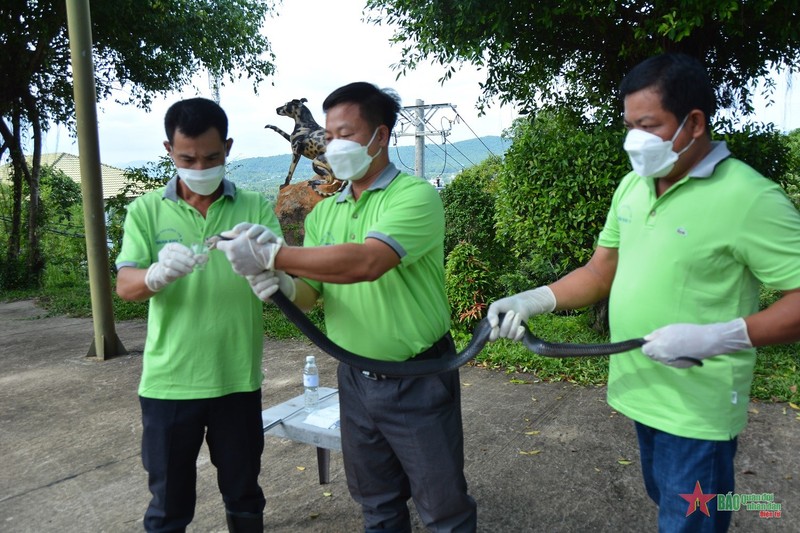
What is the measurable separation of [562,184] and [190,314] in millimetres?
3831

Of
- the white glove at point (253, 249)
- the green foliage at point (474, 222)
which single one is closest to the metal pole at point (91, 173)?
the green foliage at point (474, 222)

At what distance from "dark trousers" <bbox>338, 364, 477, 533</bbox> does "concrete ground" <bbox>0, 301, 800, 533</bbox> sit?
2.89ft

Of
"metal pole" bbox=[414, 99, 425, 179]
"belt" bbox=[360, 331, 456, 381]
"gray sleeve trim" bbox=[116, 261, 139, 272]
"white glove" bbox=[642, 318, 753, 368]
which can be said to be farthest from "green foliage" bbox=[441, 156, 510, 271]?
"metal pole" bbox=[414, 99, 425, 179]

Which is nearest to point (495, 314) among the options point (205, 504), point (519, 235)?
point (205, 504)

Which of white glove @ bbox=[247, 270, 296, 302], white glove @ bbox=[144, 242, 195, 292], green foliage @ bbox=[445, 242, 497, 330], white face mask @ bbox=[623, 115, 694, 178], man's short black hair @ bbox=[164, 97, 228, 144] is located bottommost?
green foliage @ bbox=[445, 242, 497, 330]

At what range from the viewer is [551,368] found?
5.02 m

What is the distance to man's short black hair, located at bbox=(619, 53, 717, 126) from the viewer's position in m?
1.67

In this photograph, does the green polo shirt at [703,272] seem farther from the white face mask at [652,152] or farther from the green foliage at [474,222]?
the green foliage at [474,222]

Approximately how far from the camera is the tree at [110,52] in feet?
28.4

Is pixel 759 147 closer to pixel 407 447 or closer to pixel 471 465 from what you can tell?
pixel 471 465

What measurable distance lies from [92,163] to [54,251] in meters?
7.39

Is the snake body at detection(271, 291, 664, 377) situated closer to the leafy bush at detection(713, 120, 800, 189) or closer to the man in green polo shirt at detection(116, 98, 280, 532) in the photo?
the man in green polo shirt at detection(116, 98, 280, 532)

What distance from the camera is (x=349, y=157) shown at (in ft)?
6.77

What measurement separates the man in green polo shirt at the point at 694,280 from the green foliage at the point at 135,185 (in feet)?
27.0
